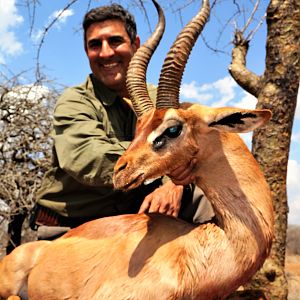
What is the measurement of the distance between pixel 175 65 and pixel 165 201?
126cm

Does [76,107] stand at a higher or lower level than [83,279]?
higher

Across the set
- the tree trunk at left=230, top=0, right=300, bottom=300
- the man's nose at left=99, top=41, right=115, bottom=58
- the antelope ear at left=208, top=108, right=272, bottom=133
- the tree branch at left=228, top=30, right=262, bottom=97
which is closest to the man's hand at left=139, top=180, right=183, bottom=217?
the antelope ear at left=208, top=108, right=272, bottom=133

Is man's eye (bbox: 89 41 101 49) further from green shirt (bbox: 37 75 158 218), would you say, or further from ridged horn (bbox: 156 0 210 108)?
ridged horn (bbox: 156 0 210 108)

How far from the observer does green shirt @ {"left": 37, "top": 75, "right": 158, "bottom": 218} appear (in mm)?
4652

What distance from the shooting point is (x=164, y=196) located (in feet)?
15.0

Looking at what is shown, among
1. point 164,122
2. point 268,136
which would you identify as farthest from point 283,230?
point 164,122

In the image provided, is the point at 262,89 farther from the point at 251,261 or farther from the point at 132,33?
the point at 251,261

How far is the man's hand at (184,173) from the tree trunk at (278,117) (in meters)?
2.99

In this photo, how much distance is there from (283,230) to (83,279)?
134 inches

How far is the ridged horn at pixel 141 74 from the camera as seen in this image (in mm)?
4023

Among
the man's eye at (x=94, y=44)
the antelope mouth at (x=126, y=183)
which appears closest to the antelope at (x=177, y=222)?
the antelope mouth at (x=126, y=183)

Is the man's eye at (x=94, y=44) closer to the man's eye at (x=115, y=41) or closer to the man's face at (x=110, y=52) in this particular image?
the man's face at (x=110, y=52)

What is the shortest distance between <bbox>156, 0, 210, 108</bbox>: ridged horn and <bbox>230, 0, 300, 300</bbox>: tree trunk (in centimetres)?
301

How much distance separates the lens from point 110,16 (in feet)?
18.4
